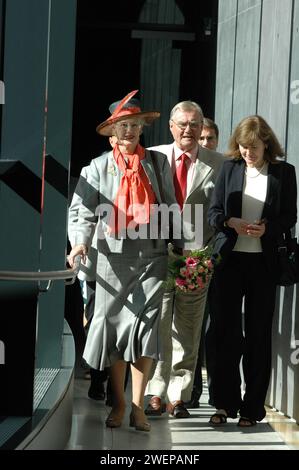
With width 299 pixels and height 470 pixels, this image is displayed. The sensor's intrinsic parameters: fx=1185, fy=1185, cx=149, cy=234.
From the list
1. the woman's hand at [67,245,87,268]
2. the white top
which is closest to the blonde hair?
the white top

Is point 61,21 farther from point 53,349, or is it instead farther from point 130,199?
point 53,349

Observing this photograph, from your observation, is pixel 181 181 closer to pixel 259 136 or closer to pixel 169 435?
pixel 259 136

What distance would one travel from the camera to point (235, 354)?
7.69m

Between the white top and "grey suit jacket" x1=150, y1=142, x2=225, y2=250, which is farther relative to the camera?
"grey suit jacket" x1=150, y1=142, x2=225, y2=250

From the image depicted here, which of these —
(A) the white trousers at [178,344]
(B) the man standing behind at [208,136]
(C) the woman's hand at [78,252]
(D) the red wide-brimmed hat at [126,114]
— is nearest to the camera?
(C) the woman's hand at [78,252]

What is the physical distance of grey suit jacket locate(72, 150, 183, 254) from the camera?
7266 millimetres

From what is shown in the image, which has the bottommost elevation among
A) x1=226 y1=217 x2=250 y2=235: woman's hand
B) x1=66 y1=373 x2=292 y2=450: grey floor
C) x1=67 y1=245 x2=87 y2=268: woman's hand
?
x1=66 y1=373 x2=292 y2=450: grey floor

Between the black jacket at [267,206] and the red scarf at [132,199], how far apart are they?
57 centimetres

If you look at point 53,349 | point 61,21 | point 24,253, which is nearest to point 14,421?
point 24,253

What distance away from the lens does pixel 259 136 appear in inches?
296

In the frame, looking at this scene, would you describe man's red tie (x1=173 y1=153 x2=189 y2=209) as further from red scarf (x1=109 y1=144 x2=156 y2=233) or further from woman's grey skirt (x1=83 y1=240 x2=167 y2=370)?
woman's grey skirt (x1=83 y1=240 x2=167 y2=370)

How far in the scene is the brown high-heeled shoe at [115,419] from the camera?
727 centimetres

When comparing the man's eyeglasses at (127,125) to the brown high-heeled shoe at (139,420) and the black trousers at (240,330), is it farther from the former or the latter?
the brown high-heeled shoe at (139,420)

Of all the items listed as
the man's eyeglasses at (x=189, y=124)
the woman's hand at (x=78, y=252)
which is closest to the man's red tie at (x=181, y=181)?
the man's eyeglasses at (x=189, y=124)
